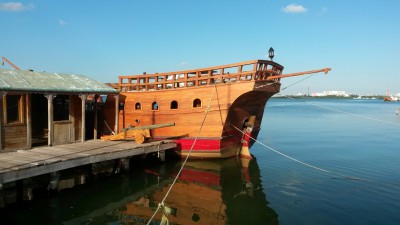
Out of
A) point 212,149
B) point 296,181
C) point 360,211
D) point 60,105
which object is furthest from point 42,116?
point 360,211

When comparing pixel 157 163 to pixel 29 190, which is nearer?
pixel 29 190

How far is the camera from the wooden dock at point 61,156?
911 centimetres

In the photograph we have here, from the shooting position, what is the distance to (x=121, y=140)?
1521cm

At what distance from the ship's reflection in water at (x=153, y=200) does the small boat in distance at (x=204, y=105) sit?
5.30ft

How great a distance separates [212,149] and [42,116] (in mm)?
8368

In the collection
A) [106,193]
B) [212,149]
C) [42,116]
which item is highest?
[42,116]

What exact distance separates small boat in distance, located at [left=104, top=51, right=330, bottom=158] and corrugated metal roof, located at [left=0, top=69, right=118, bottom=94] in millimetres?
1947

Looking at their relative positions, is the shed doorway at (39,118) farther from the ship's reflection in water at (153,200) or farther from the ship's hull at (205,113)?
the ship's hull at (205,113)

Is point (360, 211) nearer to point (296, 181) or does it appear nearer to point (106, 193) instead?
point (296, 181)

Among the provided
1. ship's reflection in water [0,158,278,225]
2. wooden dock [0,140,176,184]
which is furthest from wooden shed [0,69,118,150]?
ship's reflection in water [0,158,278,225]

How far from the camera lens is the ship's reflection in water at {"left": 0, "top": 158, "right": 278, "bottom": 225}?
9141mm

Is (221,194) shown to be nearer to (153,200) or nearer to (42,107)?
(153,200)

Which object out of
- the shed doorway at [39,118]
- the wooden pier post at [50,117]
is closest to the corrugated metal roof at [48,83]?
the wooden pier post at [50,117]

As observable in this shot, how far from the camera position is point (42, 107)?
48.9 feet
